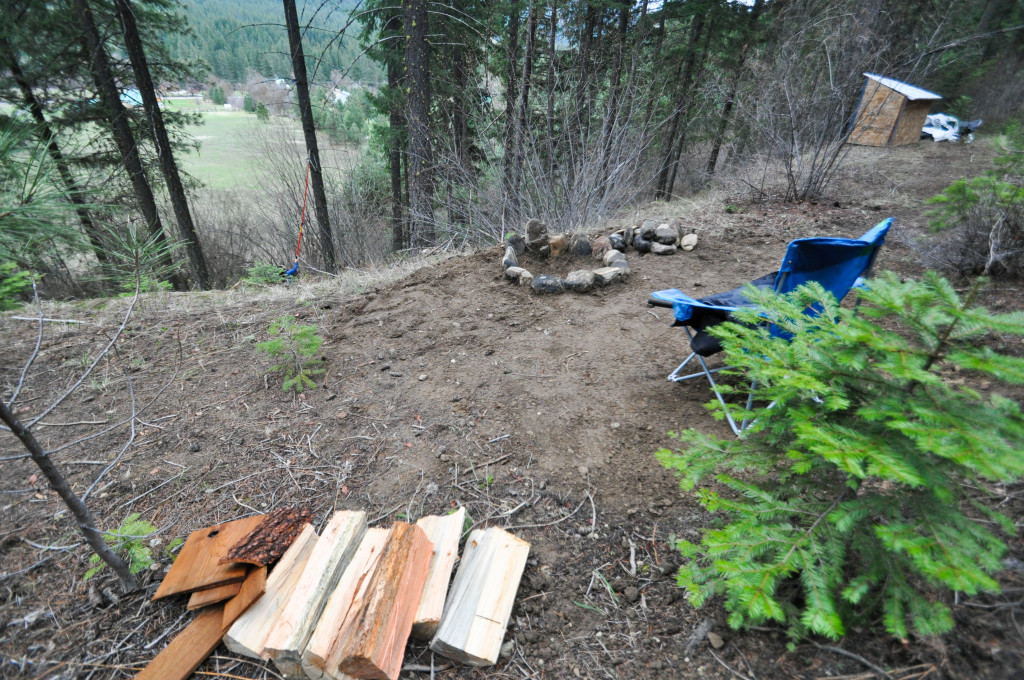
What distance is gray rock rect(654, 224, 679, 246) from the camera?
4.82 metres

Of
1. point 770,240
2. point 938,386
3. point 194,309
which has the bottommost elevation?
point 194,309

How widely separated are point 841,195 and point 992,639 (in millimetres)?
8021

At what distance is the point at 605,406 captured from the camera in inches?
102

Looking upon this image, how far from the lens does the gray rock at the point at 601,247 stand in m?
4.72

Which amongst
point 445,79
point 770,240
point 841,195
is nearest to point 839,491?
point 770,240

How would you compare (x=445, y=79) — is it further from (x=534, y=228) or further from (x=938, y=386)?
(x=938, y=386)

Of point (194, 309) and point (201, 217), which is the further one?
point (201, 217)

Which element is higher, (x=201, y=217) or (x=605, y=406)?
(x=605, y=406)

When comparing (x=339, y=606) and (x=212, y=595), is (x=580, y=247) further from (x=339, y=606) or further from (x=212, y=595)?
(x=212, y=595)

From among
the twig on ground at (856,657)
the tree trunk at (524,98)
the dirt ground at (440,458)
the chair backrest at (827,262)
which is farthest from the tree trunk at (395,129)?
the twig on ground at (856,657)

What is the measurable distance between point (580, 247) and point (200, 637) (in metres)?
4.35

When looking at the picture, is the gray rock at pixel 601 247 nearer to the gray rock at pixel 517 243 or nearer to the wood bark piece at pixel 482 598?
the gray rock at pixel 517 243

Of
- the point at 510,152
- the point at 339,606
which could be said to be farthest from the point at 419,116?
the point at 339,606

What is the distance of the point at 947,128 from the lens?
44.6 ft
